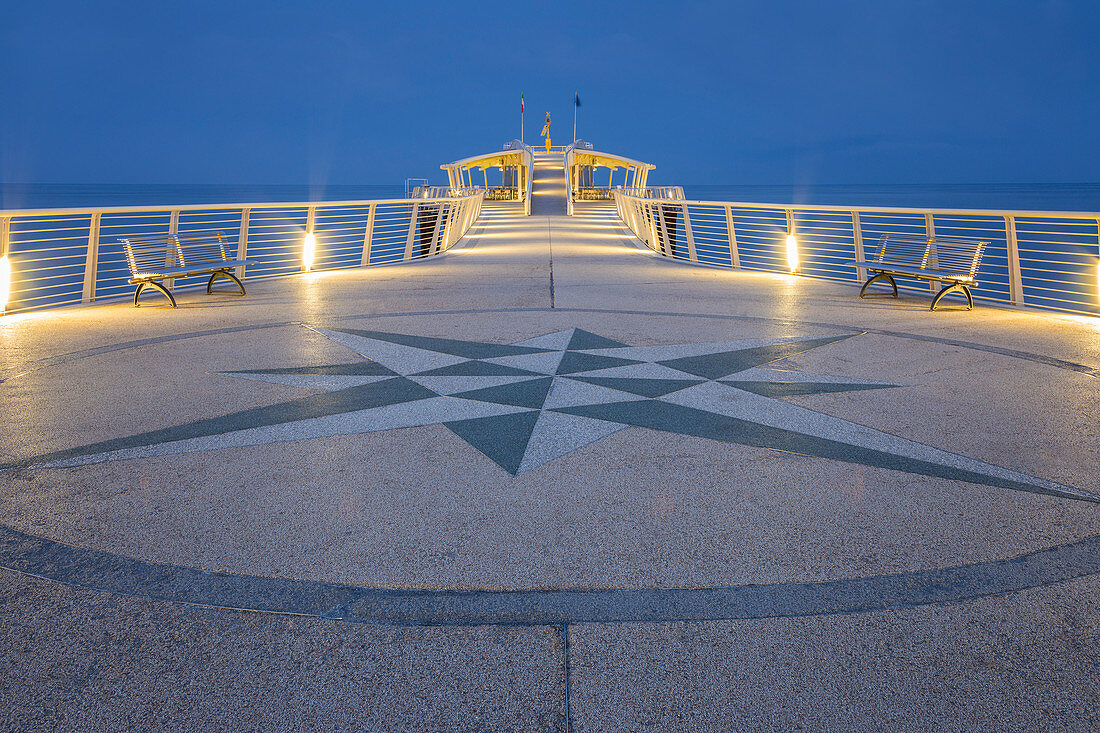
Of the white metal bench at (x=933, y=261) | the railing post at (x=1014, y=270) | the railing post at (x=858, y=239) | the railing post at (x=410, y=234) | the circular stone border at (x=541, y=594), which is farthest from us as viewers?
the railing post at (x=410, y=234)

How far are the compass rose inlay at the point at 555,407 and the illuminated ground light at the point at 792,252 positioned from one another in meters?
6.01

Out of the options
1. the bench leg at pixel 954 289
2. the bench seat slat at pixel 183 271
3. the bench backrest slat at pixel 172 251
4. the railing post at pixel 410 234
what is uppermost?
the railing post at pixel 410 234

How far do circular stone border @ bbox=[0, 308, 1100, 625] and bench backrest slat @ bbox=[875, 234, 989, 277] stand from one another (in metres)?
7.19

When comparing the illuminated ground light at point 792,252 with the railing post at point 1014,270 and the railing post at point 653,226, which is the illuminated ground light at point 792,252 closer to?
the railing post at point 1014,270

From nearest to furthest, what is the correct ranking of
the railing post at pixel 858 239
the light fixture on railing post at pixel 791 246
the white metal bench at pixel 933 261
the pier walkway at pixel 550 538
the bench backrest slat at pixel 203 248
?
the pier walkway at pixel 550 538 < the white metal bench at pixel 933 261 < the bench backrest slat at pixel 203 248 < the railing post at pixel 858 239 < the light fixture on railing post at pixel 791 246

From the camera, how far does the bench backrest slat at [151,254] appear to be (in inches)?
358

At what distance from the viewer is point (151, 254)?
30.8ft

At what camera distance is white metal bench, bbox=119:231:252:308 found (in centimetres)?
908

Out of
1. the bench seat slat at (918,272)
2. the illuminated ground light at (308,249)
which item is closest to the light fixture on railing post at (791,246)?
the bench seat slat at (918,272)

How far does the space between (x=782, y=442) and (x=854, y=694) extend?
86.0 inches

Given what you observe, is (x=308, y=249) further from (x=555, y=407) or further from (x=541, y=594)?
(x=541, y=594)

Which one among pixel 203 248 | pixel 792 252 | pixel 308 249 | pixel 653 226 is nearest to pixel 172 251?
pixel 203 248

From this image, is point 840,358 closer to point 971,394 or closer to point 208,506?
point 971,394

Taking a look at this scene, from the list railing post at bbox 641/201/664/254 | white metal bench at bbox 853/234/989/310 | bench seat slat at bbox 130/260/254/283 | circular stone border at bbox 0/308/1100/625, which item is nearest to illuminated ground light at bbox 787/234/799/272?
white metal bench at bbox 853/234/989/310
